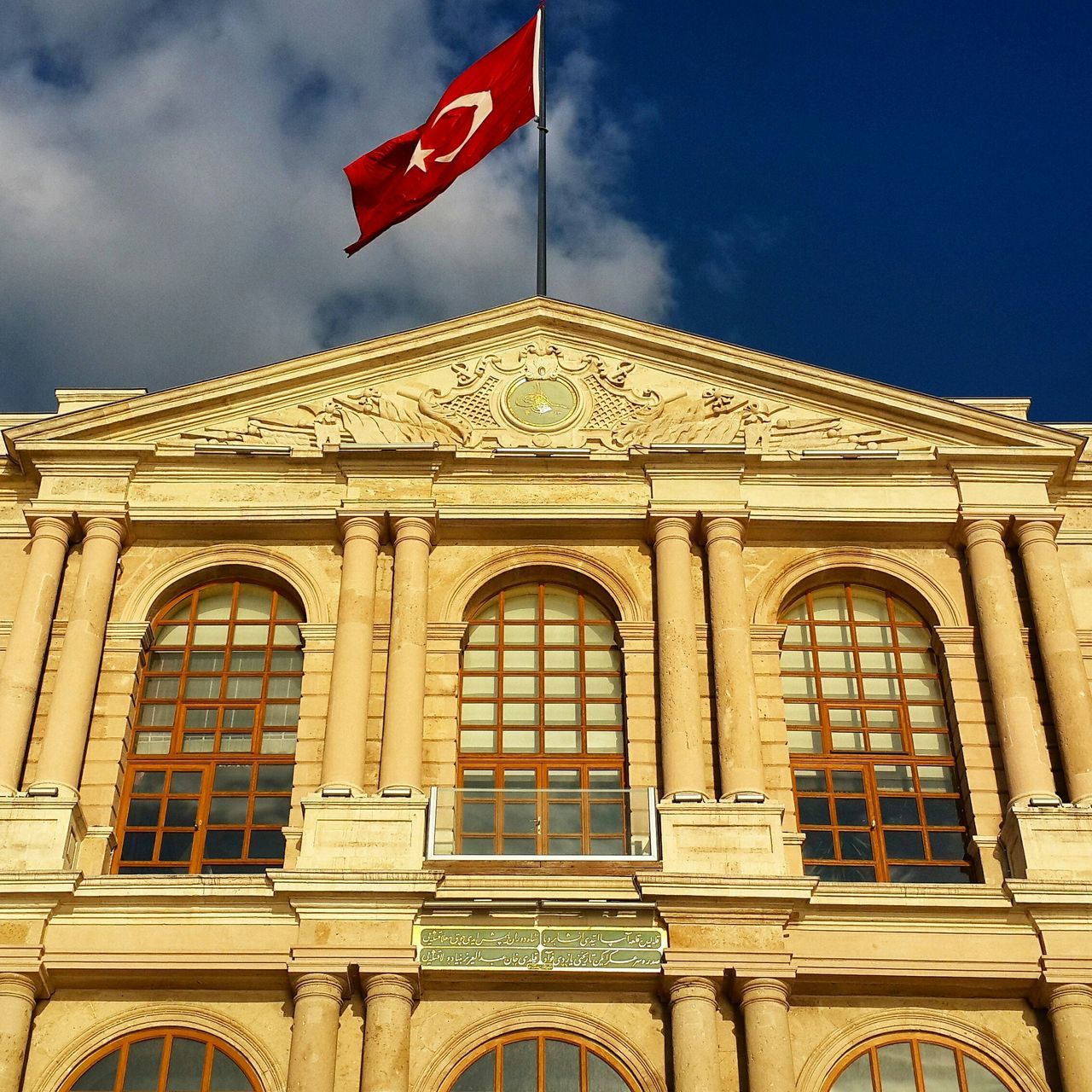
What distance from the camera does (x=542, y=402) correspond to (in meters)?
24.8

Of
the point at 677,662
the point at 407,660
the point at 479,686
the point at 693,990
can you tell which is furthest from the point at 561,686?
the point at 693,990

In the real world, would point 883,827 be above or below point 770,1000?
above

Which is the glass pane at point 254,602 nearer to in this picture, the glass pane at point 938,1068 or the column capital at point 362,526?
the column capital at point 362,526

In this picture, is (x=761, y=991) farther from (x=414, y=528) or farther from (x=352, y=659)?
(x=414, y=528)

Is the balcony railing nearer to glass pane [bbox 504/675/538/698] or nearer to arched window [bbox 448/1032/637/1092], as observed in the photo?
glass pane [bbox 504/675/538/698]

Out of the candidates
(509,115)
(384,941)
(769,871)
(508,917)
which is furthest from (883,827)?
(509,115)

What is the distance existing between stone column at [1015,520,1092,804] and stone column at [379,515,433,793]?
25.3ft

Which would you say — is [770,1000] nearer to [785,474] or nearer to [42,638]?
[785,474]

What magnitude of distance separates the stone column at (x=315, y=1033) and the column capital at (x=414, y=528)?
20.0 feet

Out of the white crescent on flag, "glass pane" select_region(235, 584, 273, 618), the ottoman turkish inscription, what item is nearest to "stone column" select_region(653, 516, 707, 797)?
the ottoman turkish inscription

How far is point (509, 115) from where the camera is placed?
2755cm

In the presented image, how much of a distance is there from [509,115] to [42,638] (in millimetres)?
11099

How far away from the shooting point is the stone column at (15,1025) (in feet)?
61.5

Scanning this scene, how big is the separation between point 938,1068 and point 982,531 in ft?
23.6
